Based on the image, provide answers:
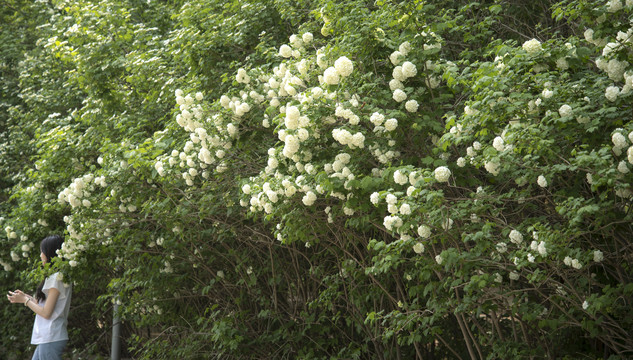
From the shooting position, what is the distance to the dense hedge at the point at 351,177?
353 cm

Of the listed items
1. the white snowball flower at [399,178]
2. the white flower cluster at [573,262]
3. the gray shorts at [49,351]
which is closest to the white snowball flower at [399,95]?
the white snowball flower at [399,178]

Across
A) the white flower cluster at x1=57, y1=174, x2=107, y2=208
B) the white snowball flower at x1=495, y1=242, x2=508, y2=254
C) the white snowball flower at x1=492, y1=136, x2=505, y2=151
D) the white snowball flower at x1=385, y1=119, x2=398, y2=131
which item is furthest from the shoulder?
the white snowball flower at x1=492, y1=136, x2=505, y2=151

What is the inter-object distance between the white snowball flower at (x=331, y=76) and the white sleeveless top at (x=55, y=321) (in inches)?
129

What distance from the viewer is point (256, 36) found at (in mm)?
6242

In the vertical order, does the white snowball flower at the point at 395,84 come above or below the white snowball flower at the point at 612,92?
below

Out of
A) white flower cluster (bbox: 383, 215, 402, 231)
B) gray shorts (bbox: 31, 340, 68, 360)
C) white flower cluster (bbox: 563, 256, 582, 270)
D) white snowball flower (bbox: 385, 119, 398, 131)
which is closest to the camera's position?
white flower cluster (bbox: 563, 256, 582, 270)

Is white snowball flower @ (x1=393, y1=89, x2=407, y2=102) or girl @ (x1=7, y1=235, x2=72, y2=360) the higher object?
white snowball flower @ (x1=393, y1=89, x2=407, y2=102)

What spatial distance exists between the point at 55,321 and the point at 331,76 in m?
3.47

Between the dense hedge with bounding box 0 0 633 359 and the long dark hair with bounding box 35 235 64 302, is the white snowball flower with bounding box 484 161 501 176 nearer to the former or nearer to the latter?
the dense hedge with bounding box 0 0 633 359

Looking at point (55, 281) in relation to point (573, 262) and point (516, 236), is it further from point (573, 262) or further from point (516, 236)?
point (573, 262)

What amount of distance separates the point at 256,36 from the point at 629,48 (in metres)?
3.62

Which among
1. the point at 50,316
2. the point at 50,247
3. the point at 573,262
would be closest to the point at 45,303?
the point at 50,316

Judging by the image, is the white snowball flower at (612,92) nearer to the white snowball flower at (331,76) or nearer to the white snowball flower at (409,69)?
the white snowball flower at (409,69)

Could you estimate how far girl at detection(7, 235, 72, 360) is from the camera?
5953 mm
